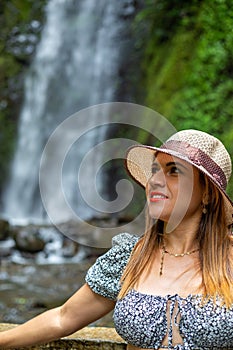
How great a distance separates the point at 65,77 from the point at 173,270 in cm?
1191

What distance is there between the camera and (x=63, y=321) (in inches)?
83.2

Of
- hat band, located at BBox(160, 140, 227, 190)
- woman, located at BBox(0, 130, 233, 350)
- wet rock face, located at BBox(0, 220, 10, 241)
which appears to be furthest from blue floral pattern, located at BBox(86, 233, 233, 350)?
wet rock face, located at BBox(0, 220, 10, 241)

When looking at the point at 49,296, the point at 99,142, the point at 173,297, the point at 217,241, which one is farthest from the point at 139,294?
the point at 99,142

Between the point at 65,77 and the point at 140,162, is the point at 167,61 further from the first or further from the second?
the point at 140,162

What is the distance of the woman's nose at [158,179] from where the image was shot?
2.03m

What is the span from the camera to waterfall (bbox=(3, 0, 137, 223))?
505 inches

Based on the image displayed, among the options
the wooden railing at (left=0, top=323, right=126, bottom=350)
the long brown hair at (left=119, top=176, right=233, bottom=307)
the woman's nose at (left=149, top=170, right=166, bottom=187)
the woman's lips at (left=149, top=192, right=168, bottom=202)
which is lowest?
the wooden railing at (left=0, top=323, right=126, bottom=350)

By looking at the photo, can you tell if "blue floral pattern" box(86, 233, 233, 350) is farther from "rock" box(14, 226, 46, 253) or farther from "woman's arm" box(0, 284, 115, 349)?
"rock" box(14, 226, 46, 253)

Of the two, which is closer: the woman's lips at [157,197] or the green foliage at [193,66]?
the woman's lips at [157,197]

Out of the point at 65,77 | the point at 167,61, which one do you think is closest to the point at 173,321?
the point at 167,61

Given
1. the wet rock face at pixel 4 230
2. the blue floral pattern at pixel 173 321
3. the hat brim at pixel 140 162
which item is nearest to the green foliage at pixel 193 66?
the wet rock face at pixel 4 230

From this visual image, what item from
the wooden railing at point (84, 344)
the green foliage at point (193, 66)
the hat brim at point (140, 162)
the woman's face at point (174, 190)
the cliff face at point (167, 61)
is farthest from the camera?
the cliff face at point (167, 61)

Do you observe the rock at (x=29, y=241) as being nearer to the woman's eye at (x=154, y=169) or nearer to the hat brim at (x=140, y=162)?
the hat brim at (x=140, y=162)

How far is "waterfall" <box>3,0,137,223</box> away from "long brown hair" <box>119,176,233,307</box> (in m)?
10.4
